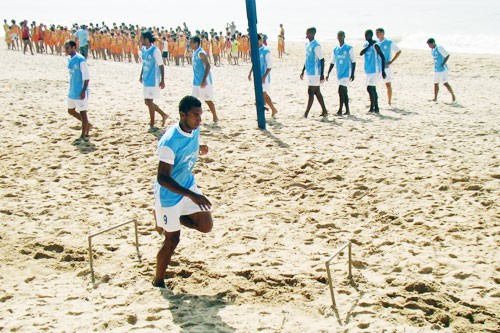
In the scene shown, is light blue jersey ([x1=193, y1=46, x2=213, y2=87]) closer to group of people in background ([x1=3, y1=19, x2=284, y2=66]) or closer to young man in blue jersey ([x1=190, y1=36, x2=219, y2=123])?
young man in blue jersey ([x1=190, y1=36, x2=219, y2=123])

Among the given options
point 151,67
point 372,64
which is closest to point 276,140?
point 151,67

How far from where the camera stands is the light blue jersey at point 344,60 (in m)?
11.4

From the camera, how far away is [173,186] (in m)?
4.10

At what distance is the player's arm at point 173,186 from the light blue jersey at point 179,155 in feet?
0.43

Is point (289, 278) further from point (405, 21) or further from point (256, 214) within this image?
point (405, 21)

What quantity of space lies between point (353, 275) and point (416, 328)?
906mm

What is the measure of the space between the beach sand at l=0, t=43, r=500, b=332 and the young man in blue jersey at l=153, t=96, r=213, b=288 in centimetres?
51

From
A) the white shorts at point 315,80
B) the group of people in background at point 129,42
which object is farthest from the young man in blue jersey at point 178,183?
the group of people in background at point 129,42

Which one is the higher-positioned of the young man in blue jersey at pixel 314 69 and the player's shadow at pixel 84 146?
the young man in blue jersey at pixel 314 69

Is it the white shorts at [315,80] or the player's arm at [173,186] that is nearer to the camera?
the player's arm at [173,186]

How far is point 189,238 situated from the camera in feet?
18.3

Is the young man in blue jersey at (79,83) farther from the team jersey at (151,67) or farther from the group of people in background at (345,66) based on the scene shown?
the group of people in background at (345,66)

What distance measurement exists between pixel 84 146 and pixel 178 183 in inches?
204

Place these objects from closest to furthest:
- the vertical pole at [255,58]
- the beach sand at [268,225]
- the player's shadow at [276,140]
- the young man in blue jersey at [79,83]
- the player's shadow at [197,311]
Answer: the player's shadow at [197,311]
the beach sand at [268,225]
the player's shadow at [276,140]
the young man in blue jersey at [79,83]
the vertical pole at [255,58]
